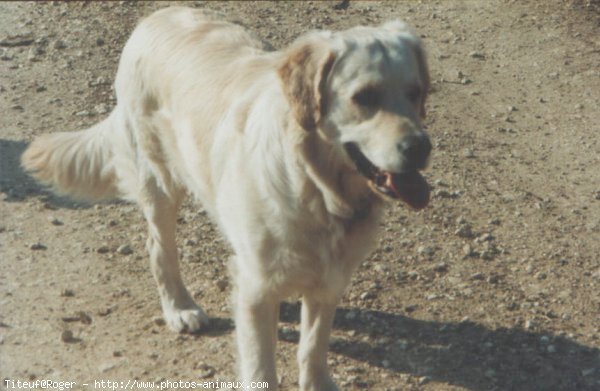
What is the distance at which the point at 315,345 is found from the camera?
4906 mm

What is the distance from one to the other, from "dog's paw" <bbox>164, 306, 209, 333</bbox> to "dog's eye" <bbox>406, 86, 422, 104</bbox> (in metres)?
1.95

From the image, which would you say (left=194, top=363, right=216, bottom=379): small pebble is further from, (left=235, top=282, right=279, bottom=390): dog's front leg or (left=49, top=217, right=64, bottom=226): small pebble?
(left=49, top=217, right=64, bottom=226): small pebble

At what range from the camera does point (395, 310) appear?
568 cm

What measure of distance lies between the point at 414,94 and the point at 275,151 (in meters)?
0.65

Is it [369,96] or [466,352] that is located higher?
[369,96]

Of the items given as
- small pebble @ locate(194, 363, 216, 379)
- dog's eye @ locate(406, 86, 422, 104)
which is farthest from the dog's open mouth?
small pebble @ locate(194, 363, 216, 379)

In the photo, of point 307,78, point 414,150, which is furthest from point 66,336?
point 414,150

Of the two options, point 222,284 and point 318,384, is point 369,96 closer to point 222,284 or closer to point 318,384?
point 318,384

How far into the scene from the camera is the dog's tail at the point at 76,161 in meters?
6.02

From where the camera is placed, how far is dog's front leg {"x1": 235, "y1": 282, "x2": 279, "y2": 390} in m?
4.62

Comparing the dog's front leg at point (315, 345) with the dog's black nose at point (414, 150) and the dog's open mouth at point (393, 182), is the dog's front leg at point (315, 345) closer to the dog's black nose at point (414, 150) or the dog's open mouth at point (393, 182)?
the dog's open mouth at point (393, 182)

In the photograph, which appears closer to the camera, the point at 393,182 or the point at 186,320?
the point at 393,182

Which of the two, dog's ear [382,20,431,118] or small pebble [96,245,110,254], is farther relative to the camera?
small pebble [96,245,110,254]

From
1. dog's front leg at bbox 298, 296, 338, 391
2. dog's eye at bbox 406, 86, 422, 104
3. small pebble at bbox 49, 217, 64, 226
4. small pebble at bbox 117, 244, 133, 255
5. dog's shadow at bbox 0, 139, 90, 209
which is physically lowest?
small pebble at bbox 117, 244, 133, 255
